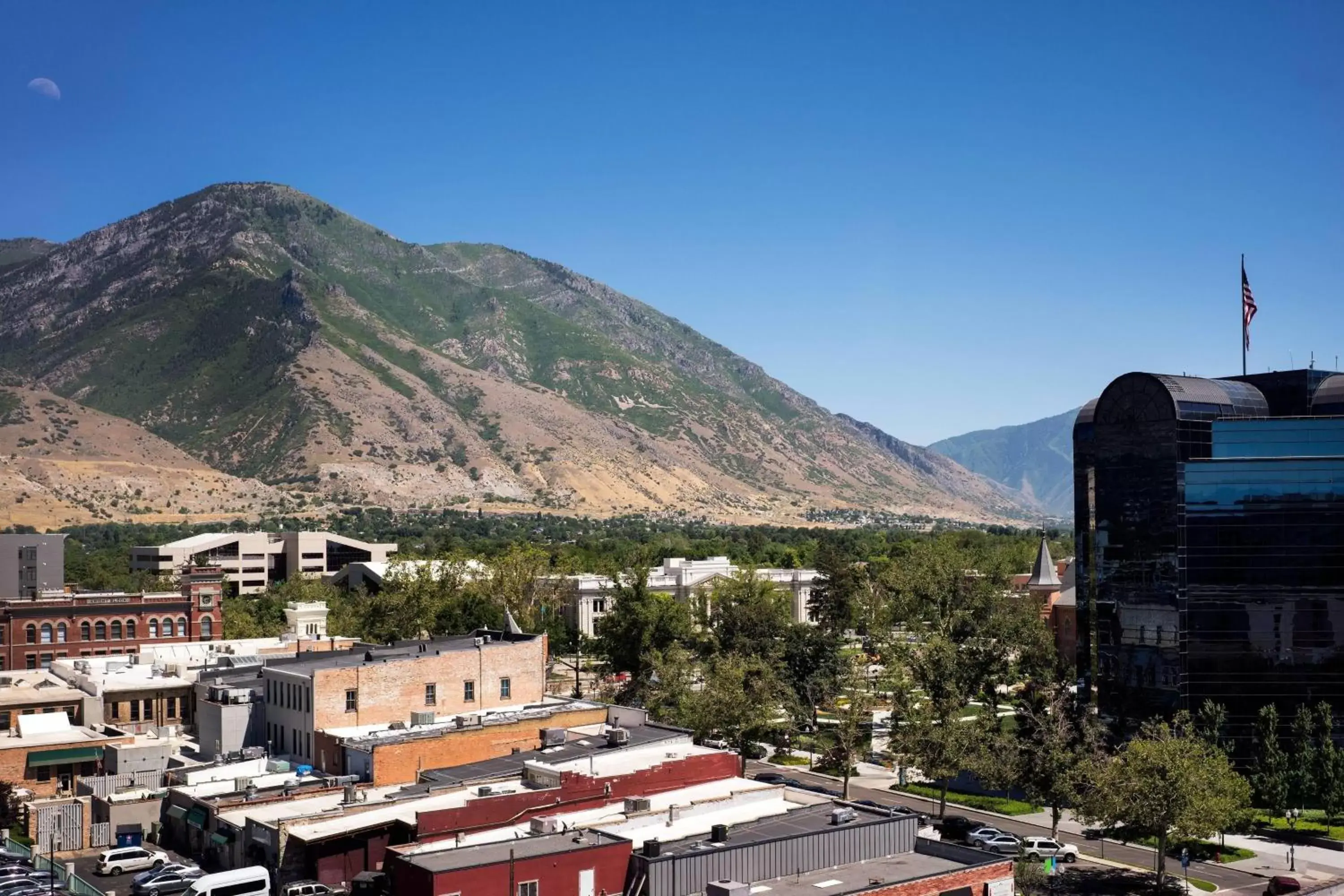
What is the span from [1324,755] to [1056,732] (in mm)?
12601

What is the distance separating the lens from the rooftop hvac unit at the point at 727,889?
33875 millimetres

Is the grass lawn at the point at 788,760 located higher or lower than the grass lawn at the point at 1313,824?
lower

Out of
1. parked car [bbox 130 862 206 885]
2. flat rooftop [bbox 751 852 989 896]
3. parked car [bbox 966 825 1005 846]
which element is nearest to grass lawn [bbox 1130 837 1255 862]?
parked car [bbox 966 825 1005 846]

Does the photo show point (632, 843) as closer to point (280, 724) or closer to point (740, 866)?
point (740, 866)

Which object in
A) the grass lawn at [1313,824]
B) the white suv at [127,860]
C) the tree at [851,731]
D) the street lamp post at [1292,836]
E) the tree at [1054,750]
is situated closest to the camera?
the white suv at [127,860]

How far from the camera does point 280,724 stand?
5991cm

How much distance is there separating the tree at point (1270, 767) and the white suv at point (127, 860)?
1855 inches

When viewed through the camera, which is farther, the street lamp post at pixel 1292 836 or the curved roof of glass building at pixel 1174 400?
the curved roof of glass building at pixel 1174 400

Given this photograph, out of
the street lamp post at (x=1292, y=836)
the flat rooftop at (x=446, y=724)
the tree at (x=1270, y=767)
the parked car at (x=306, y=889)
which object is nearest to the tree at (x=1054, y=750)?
the tree at (x=1270, y=767)

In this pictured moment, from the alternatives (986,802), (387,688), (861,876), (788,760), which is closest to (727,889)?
(861,876)

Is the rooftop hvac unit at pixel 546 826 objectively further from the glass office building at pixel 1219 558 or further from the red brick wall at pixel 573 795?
the glass office building at pixel 1219 558

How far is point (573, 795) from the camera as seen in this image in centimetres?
4428

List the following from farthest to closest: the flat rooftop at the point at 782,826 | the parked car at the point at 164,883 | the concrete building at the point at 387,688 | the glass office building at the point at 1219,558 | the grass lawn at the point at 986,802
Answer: the grass lawn at the point at 986,802 → the glass office building at the point at 1219,558 → the concrete building at the point at 387,688 → the parked car at the point at 164,883 → the flat rooftop at the point at 782,826

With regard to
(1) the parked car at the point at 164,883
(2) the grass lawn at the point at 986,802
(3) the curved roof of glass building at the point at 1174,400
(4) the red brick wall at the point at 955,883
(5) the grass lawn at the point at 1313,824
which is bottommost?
(5) the grass lawn at the point at 1313,824
